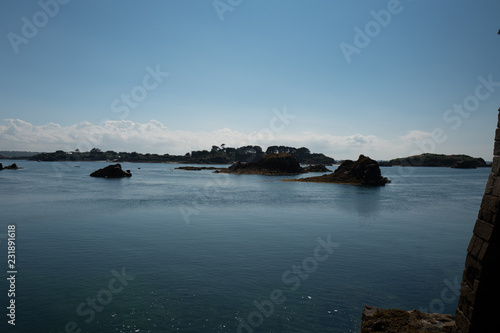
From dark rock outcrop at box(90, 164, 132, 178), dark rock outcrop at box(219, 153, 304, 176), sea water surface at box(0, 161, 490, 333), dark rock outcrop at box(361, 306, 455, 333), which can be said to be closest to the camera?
dark rock outcrop at box(361, 306, 455, 333)

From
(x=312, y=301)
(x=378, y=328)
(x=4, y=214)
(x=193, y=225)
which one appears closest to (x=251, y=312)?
(x=312, y=301)

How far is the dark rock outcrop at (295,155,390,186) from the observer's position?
9767 cm

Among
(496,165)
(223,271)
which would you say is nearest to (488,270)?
(496,165)

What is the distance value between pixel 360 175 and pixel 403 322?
305 feet

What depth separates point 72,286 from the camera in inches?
649

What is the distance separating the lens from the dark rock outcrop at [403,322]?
37.5 ft

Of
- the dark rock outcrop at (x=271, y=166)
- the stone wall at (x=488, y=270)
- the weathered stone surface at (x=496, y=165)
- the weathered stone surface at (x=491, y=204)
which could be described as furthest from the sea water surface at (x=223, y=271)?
the dark rock outcrop at (x=271, y=166)

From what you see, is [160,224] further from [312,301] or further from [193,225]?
[312,301]

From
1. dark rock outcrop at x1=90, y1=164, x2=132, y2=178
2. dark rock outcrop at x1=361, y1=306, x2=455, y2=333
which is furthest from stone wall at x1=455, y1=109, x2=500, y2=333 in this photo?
dark rock outcrop at x1=90, y1=164, x2=132, y2=178

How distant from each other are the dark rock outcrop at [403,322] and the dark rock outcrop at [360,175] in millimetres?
90199

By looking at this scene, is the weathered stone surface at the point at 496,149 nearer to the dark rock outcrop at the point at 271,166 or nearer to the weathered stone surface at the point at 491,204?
the weathered stone surface at the point at 491,204

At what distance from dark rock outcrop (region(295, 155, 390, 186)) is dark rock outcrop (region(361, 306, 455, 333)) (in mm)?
90199

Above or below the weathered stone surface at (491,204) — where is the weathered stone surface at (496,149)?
above

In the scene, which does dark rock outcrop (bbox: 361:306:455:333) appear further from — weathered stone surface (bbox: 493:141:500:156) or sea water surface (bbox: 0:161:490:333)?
weathered stone surface (bbox: 493:141:500:156)
